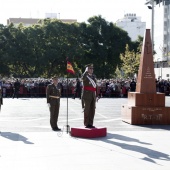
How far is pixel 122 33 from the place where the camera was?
6297 centimetres

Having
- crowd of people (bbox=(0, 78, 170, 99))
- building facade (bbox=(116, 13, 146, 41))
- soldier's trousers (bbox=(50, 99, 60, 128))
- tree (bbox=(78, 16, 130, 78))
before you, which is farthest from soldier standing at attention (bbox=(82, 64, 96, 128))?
building facade (bbox=(116, 13, 146, 41))

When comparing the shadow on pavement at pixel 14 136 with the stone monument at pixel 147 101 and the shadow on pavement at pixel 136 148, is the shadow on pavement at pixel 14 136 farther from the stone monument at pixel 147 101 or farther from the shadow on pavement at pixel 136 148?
the stone monument at pixel 147 101

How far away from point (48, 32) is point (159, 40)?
46.5 meters

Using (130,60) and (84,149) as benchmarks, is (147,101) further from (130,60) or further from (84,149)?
(130,60)

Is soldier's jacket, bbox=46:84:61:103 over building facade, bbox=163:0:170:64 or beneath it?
beneath

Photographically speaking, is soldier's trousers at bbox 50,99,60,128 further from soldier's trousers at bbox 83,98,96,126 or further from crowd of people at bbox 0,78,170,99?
crowd of people at bbox 0,78,170,99

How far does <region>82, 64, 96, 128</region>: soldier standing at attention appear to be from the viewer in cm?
1291

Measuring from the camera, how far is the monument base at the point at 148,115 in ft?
52.6

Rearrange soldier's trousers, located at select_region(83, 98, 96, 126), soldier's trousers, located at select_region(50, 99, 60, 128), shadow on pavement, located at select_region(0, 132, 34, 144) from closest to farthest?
1. shadow on pavement, located at select_region(0, 132, 34, 144)
2. soldier's trousers, located at select_region(83, 98, 96, 126)
3. soldier's trousers, located at select_region(50, 99, 60, 128)

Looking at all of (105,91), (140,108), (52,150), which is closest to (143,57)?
(140,108)

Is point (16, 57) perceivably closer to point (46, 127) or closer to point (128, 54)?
point (128, 54)

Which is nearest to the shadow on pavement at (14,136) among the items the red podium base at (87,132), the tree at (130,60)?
the red podium base at (87,132)

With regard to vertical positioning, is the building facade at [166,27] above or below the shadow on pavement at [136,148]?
above

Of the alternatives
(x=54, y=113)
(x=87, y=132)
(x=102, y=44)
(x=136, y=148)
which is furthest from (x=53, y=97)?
(x=102, y=44)
